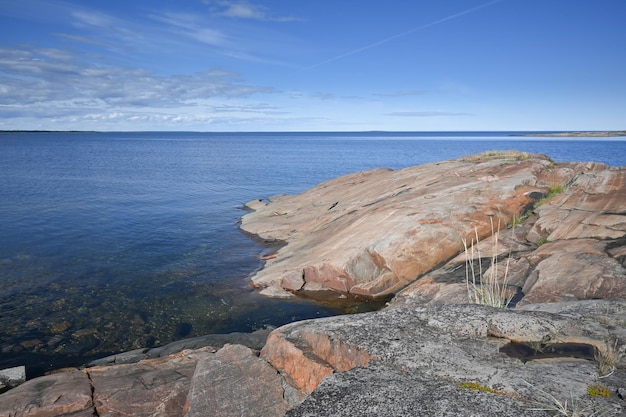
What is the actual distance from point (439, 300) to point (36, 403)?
995 centimetres

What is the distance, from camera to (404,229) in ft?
52.7

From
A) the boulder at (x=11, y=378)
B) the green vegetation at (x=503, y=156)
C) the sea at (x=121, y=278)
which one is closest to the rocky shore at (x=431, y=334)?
the boulder at (x=11, y=378)

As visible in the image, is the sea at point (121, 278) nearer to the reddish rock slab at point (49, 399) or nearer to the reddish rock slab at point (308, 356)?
the reddish rock slab at point (49, 399)

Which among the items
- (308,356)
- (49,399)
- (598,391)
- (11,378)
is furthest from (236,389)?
(11,378)

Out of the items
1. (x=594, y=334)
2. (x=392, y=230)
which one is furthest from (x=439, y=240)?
(x=594, y=334)

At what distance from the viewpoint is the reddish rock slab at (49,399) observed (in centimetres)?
743

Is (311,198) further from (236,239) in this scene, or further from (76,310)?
(76,310)

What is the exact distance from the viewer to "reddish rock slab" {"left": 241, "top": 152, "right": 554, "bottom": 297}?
1561 cm

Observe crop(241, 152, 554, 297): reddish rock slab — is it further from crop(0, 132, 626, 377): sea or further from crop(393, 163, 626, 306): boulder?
crop(0, 132, 626, 377): sea

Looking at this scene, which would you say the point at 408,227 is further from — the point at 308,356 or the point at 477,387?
the point at 477,387

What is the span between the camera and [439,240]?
15758mm

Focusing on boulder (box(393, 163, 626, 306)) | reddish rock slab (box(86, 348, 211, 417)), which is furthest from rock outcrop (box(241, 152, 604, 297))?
reddish rock slab (box(86, 348, 211, 417))

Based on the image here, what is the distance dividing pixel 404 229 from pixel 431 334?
10.4 meters

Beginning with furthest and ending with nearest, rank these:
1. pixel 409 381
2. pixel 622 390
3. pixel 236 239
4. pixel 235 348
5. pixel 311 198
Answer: pixel 311 198 → pixel 236 239 → pixel 235 348 → pixel 409 381 → pixel 622 390
